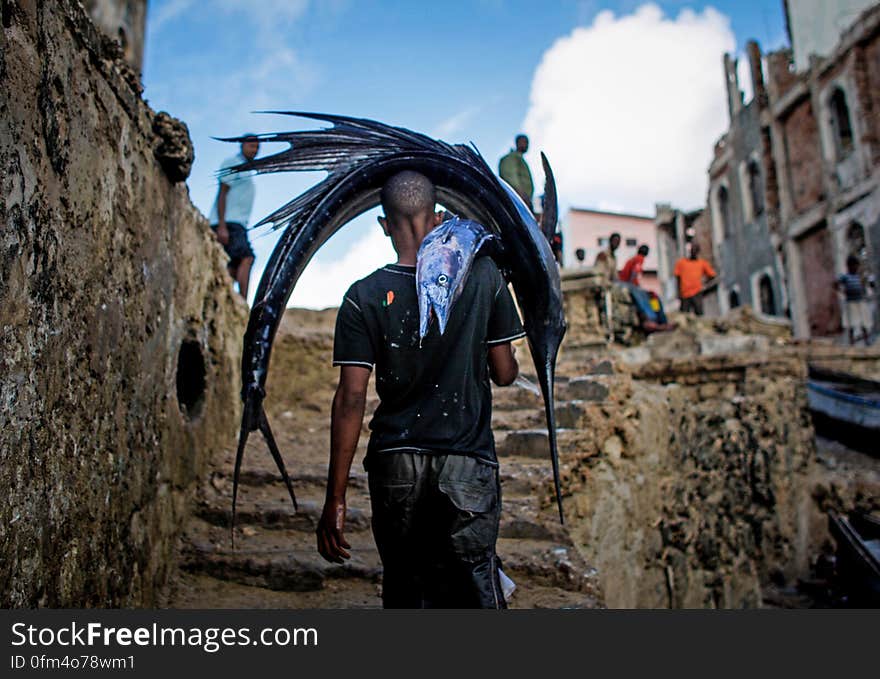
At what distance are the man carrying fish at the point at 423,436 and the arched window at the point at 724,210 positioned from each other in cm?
2292

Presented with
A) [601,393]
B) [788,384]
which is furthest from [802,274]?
[601,393]

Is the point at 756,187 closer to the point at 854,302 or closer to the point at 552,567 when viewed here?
the point at 854,302

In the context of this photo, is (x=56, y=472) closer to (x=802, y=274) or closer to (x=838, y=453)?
(x=838, y=453)

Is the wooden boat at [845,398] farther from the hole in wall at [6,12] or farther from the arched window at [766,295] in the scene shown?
the arched window at [766,295]

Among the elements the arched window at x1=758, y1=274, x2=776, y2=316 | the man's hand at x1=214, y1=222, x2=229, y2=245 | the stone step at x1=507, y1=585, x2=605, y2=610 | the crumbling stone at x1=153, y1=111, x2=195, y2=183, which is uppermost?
the arched window at x1=758, y1=274, x2=776, y2=316

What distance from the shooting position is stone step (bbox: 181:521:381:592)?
3.58m

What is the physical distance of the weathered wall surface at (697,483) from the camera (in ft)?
14.6

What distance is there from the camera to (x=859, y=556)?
596 centimetres

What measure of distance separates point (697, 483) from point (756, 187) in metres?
17.7

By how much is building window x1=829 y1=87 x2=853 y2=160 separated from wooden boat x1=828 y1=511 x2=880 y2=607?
12865 millimetres

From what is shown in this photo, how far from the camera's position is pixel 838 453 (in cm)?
924

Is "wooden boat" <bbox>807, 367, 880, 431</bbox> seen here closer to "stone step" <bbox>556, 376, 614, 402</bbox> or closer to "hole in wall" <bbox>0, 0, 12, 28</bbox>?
"stone step" <bbox>556, 376, 614, 402</bbox>

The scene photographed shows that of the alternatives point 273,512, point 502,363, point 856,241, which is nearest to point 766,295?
point 856,241

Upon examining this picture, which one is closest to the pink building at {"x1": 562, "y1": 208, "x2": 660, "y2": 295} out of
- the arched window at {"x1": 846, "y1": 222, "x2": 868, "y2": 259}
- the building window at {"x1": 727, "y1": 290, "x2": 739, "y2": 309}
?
the building window at {"x1": 727, "y1": 290, "x2": 739, "y2": 309}
